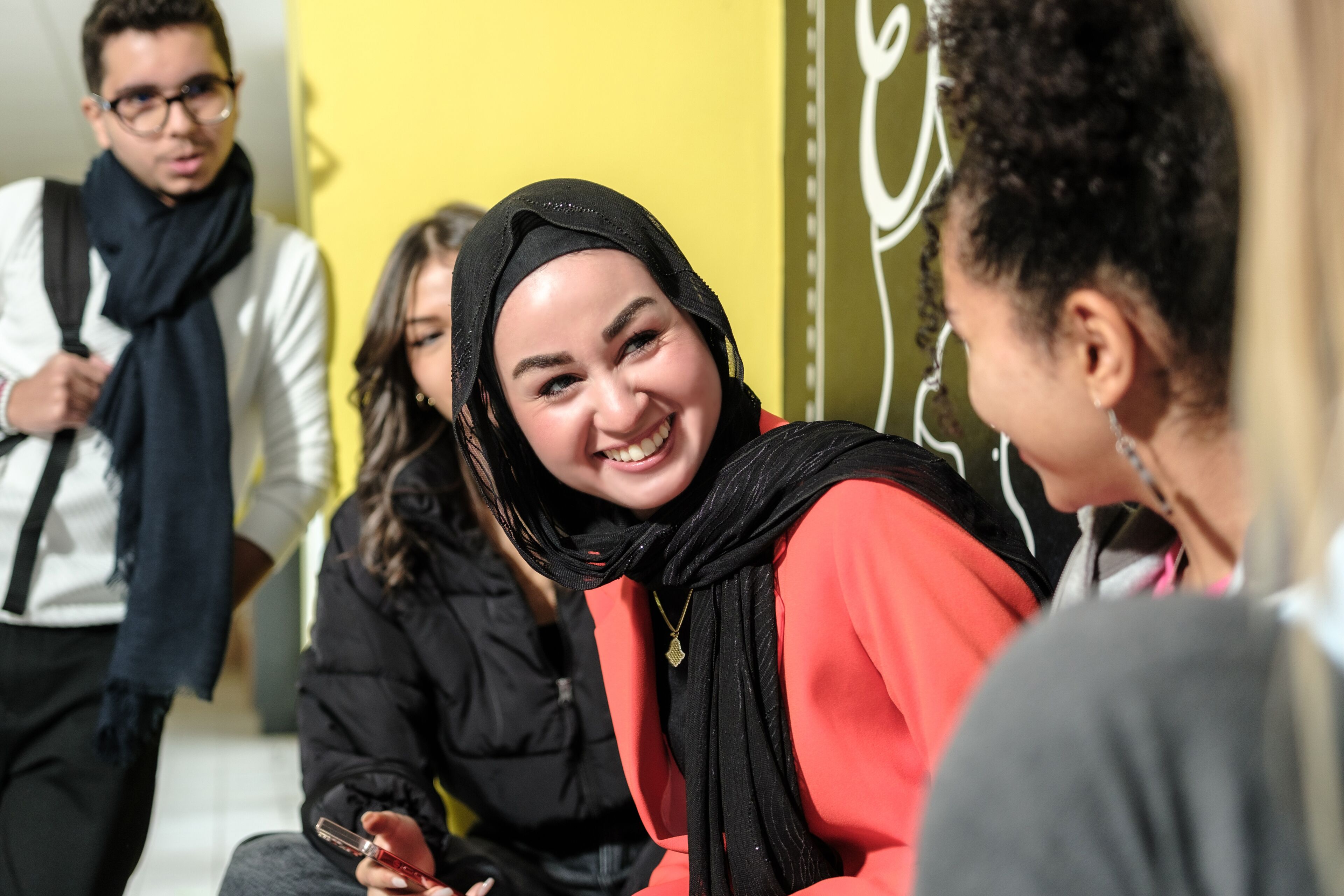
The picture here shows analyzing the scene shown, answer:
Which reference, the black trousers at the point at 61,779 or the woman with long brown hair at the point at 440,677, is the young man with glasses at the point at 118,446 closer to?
the black trousers at the point at 61,779

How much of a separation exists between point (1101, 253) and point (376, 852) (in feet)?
3.38

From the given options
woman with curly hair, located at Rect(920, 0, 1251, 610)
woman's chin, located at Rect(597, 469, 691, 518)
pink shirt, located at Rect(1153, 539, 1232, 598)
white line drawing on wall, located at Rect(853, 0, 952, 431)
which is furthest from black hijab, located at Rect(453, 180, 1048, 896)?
white line drawing on wall, located at Rect(853, 0, 952, 431)

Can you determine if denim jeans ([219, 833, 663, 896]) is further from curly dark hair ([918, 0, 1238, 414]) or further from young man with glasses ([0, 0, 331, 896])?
curly dark hair ([918, 0, 1238, 414])

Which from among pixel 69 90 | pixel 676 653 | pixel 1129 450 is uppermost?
pixel 69 90

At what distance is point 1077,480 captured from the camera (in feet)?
2.42

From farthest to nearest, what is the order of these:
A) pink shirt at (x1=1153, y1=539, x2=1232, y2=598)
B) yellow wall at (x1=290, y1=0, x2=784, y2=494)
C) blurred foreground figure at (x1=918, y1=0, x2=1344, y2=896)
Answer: yellow wall at (x1=290, y1=0, x2=784, y2=494)
pink shirt at (x1=1153, y1=539, x2=1232, y2=598)
blurred foreground figure at (x1=918, y1=0, x2=1344, y2=896)

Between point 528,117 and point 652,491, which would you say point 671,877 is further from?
point 528,117

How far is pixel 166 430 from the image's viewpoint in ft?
6.00

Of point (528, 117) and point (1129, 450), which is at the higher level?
point (528, 117)

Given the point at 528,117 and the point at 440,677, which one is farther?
the point at 528,117

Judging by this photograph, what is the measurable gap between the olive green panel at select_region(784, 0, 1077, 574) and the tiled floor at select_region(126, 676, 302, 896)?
192 centimetres

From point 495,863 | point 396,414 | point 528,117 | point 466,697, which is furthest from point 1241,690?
point 528,117

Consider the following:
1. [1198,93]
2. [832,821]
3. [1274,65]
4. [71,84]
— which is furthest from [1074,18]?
[71,84]

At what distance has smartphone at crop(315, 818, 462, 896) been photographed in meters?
1.26
